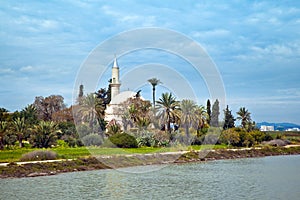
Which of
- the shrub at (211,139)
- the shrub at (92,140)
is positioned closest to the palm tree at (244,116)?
the shrub at (211,139)

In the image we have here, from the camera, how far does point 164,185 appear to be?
80.9 ft

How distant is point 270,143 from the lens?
189 ft

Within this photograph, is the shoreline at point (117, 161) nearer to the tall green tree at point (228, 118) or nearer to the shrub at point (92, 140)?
the shrub at point (92, 140)

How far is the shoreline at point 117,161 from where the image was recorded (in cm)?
2761

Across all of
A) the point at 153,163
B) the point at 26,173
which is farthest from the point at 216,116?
the point at 26,173

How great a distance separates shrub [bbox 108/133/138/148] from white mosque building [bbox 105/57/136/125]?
14613 mm

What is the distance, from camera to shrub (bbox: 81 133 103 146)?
4525cm

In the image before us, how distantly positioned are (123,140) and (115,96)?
23037mm

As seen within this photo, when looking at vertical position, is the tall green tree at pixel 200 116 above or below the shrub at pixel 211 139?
above

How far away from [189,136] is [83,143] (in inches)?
486

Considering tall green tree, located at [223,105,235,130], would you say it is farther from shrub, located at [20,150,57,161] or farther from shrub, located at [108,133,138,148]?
shrub, located at [20,150,57,161]

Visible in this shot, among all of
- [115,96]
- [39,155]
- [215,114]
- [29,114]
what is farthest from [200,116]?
[39,155]

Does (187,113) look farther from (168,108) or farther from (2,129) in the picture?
(2,129)

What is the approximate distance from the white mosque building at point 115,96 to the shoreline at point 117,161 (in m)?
19.2
